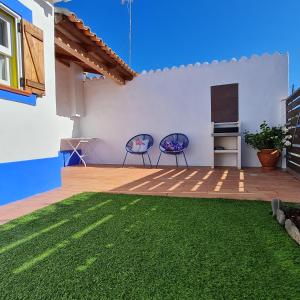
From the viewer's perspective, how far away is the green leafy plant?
4.61 meters

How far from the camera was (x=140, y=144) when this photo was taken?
5.99 metres

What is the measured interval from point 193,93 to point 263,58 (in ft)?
5.48

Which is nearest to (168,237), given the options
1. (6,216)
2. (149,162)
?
(6,216)

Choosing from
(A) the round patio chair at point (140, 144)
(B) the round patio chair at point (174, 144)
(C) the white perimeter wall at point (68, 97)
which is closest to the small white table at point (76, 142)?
(C) the white perimeter wall at point (68, 97)

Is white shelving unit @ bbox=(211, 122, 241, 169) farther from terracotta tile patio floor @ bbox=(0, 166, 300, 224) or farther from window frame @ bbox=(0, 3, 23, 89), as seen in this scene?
window frame @ bbox=(0, 3, 23, 89)

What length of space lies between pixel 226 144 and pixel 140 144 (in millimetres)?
2076

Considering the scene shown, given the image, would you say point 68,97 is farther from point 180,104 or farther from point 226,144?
point 226,144

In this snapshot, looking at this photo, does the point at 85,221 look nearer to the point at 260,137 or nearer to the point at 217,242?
the point at 217,242

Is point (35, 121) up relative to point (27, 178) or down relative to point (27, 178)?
up

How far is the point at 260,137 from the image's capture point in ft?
15.6

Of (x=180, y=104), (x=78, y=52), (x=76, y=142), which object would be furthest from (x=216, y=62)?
(x=76, y=142)

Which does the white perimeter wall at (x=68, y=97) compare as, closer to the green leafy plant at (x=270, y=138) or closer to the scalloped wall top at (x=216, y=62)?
the scalloped wall top at (x=216, y=62)

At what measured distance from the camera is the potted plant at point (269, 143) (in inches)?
182

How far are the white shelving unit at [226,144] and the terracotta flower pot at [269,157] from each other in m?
0.45
